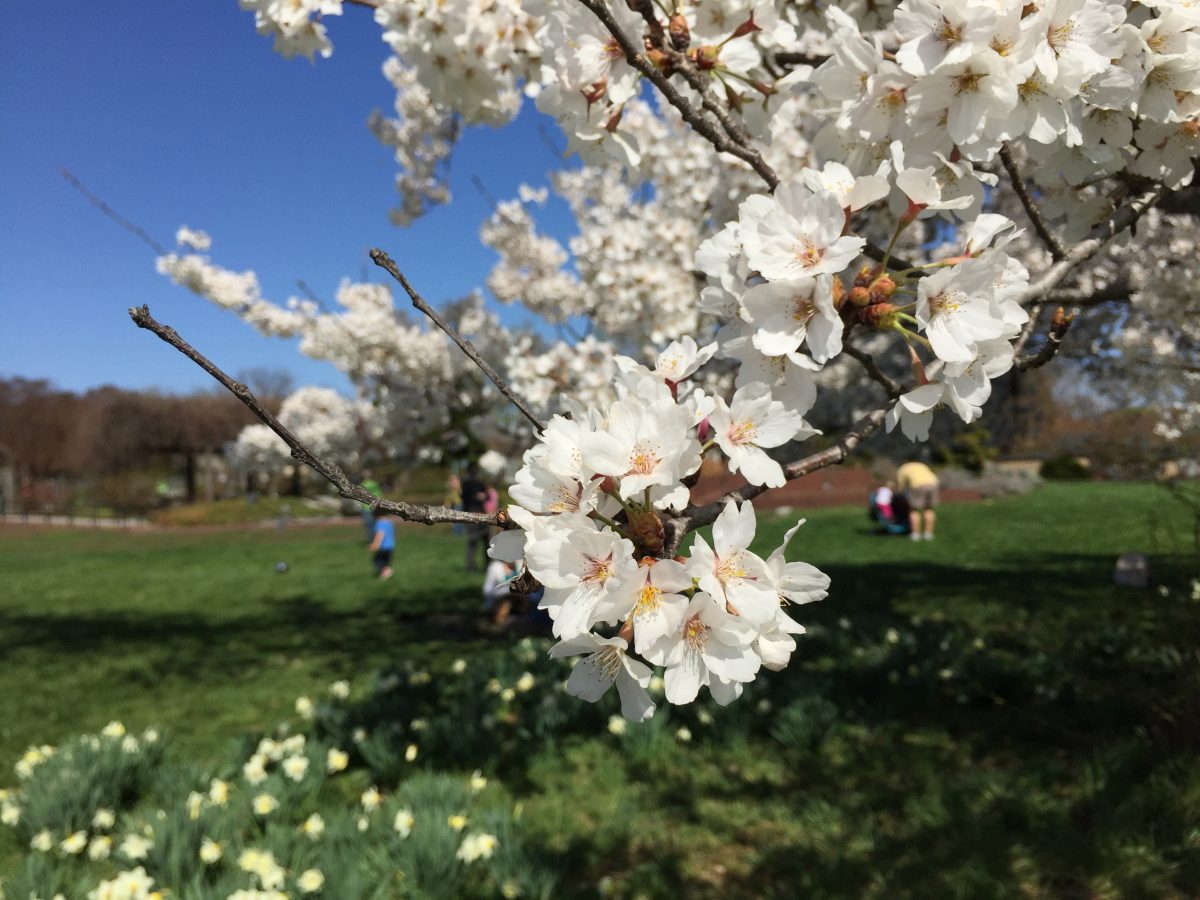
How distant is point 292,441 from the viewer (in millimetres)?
886

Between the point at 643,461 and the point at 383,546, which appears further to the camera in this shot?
the point at 383,546

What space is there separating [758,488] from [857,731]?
3.67m

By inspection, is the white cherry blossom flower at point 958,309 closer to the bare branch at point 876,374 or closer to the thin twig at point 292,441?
the bare branch at point 876,374

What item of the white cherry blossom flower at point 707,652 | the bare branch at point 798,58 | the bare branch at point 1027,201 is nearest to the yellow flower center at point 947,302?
the white cherry blossom flower at point 707,652

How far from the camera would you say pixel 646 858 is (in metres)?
3.17

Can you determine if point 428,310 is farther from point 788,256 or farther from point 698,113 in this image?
point 698,113

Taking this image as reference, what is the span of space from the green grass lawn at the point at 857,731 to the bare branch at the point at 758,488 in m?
0.92

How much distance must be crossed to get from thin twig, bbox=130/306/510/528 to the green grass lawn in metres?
1.39

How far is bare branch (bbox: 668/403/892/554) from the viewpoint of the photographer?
39.3 inches

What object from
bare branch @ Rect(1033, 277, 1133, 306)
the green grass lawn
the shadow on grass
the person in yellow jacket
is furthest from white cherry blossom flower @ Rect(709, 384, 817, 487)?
the person in yellow jacket

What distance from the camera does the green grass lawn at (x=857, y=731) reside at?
299 centimetres

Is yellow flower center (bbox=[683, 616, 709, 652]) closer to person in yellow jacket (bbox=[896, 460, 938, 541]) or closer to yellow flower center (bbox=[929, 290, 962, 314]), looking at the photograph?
yellow flower center (bbox=[929, 290, 962, 314])

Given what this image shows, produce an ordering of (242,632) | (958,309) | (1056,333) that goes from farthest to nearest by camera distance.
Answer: (242,632), (1056,333), (958,309)

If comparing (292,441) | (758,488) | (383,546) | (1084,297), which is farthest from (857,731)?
(383,546)
